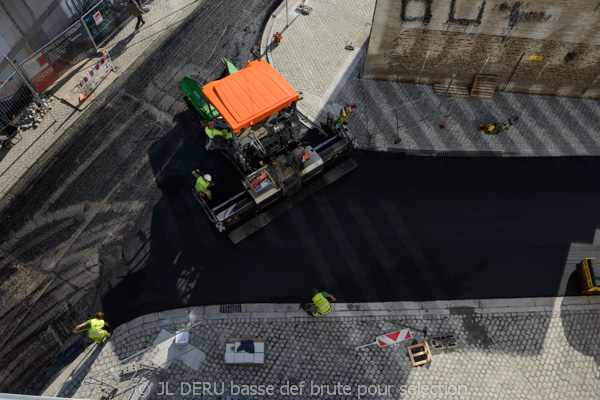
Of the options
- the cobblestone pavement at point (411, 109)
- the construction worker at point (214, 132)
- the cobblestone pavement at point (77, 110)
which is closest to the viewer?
the construction worker at point (214, 132)

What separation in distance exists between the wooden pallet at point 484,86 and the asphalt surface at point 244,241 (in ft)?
13.0

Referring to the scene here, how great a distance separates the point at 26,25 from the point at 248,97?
40.6ft

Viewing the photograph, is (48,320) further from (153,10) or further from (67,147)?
(153,10)

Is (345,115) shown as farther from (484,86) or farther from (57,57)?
(57,57)

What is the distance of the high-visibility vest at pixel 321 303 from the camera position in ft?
43.5

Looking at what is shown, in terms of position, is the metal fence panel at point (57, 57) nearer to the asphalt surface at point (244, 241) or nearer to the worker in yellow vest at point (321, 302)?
the asphalt surface at point (244, 241)

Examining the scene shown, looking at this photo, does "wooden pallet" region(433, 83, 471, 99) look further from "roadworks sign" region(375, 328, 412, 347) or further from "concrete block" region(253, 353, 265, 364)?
"concrete block" region(253, 353, 265, 364)

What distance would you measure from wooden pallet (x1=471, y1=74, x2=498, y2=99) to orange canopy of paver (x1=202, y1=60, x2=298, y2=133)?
10563 millimetres

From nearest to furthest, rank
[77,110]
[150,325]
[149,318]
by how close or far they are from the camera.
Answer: [150,325] < [149,318] < [77,110]

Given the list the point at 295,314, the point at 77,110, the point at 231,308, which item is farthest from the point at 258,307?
the point at 77,110

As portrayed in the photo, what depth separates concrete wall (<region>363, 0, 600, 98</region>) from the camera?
16.5 meters

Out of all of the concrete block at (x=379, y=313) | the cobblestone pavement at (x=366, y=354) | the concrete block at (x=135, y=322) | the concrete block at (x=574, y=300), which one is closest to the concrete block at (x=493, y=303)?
the cobblestone pavement at (x=366, y=354)

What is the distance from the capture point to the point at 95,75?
63.5 feet

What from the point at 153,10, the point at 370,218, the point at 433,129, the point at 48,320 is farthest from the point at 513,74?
the point at 48,320
